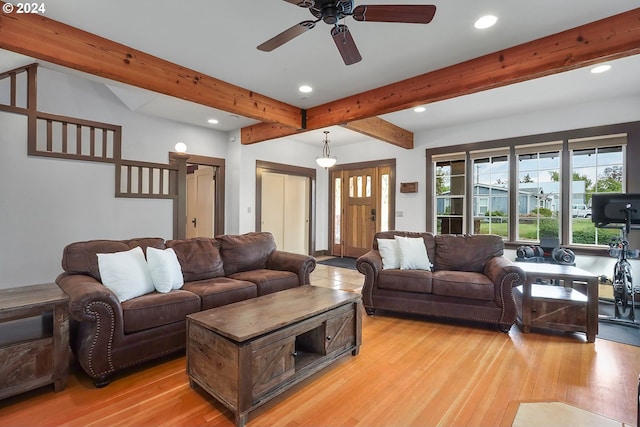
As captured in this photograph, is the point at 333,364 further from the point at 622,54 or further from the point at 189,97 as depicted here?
the point at 622,54

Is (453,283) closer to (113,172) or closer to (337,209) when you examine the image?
(113,172)

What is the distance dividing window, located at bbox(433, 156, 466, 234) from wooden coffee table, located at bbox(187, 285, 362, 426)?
3.87 m

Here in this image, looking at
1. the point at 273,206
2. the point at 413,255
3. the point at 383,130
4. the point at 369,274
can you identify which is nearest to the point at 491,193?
the point at 383,130

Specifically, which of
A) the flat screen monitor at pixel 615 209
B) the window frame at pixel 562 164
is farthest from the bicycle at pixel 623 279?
the window frame at pixel 562 164

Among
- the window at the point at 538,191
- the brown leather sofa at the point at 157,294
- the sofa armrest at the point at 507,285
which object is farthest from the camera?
the window at the point at 538,191

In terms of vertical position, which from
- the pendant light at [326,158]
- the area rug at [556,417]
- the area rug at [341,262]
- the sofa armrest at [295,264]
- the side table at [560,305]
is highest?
the pendant light at [326,158]

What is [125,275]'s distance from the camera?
7.86ft

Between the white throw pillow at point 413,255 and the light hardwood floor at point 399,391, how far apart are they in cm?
92

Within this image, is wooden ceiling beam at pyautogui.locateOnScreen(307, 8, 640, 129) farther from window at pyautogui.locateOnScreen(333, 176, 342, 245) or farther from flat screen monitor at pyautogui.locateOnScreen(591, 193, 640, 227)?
window at pyautogui.locateOnScreen(333, 176, 342, 245)

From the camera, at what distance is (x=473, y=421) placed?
1.76 metres

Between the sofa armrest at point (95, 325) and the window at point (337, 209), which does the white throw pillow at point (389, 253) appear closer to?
the sofa armrest at point (95, 325)

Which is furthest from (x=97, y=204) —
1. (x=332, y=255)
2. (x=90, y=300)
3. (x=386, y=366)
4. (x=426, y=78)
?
(x=332, y=255)

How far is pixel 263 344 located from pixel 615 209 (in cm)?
389

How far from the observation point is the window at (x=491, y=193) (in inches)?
203
